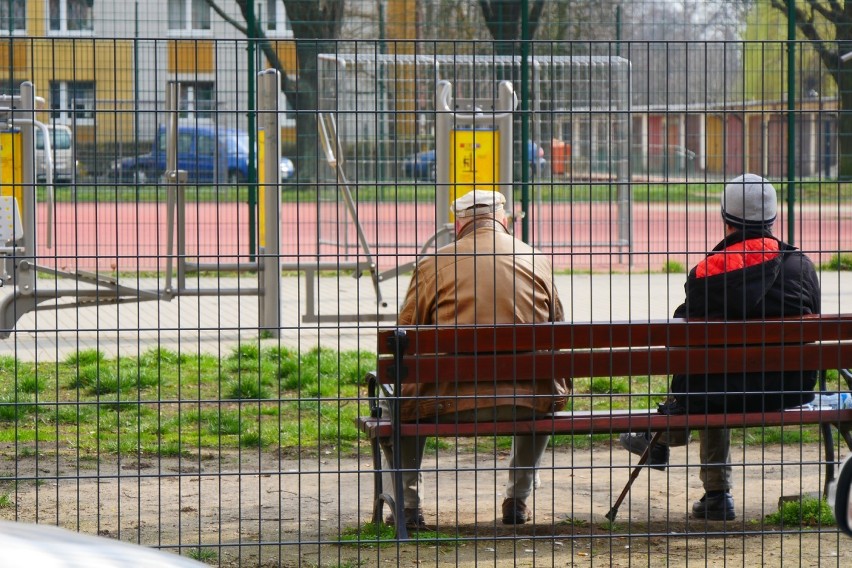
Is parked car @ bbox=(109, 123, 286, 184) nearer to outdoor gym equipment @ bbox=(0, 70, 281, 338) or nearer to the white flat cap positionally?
outdoor gym equipment @ bbox=(0, 70, 281, 338)

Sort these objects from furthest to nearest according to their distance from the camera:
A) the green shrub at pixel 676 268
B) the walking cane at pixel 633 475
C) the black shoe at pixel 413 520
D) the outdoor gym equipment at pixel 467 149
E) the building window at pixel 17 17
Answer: the green shrub at pixel 676 268
the building window at pixel 17 17
the outdoor gym equipment at pixel 467 149
the black shoe at pixel 413 520
the walking cane at pixel 633 475

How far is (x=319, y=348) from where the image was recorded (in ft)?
17.4

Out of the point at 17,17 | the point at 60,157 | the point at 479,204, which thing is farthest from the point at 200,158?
the point at 479,204

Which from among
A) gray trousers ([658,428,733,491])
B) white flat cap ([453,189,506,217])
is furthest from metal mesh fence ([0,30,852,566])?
Result: white flat cap ([453,189,506,217])

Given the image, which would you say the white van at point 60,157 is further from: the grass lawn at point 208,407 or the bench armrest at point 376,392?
the bench armrest at point 376,392

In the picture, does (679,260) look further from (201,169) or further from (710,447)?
(710,447)

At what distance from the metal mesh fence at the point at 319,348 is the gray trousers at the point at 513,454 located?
14 centimetres

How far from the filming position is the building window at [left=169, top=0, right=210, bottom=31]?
11.9 meters

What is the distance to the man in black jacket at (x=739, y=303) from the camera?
5.41 meters

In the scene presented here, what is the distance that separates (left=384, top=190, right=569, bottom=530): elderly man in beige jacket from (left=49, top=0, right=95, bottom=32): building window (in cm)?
686

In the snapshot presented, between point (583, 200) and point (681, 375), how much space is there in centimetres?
871

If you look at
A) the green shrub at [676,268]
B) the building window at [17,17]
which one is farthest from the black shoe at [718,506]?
the building window at [17,17]

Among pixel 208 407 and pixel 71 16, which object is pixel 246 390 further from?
pixel 71 16

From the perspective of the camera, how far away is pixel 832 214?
11227mm
